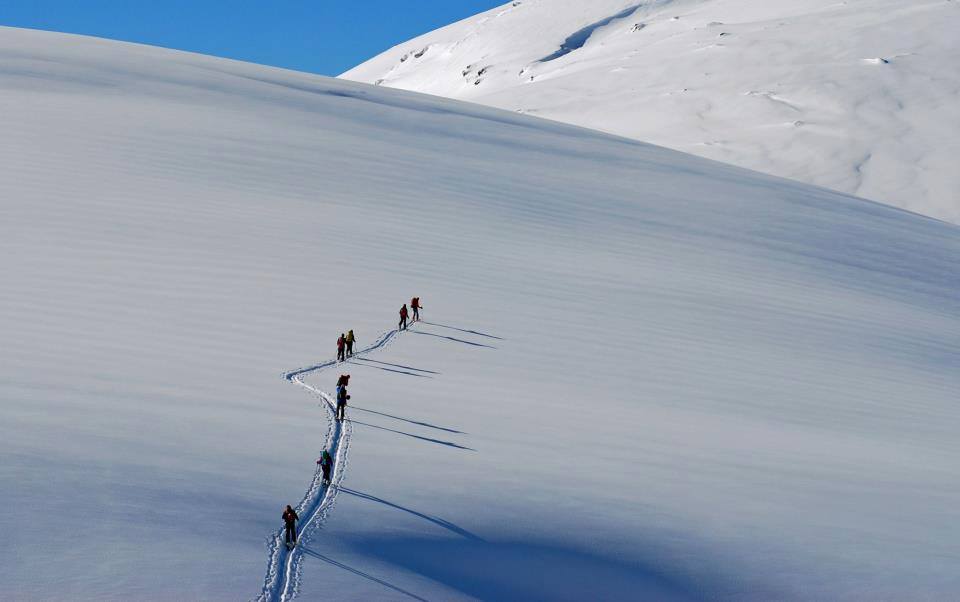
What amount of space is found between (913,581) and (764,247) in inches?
852

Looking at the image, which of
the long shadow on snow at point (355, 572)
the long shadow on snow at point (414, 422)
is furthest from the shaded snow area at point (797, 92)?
the long shadow on snow at point (355, 572)

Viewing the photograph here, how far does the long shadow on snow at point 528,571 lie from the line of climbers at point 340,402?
76 cm

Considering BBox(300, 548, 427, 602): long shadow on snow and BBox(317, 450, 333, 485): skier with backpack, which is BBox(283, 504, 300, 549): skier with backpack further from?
BBox(317, 450, 333, 485): skier with backpack

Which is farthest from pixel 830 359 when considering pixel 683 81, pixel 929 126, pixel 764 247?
pixel 683 81

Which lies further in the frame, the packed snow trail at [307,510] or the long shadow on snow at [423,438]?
the long shadow on snow at [423,438]

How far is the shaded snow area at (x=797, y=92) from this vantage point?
59812 millimetres

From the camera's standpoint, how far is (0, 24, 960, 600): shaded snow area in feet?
36.9

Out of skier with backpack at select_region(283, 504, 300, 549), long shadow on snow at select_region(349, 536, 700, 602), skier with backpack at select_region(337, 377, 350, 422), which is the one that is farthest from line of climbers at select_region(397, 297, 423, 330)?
skier with backpack at select_region(283, 504, 300, 549)

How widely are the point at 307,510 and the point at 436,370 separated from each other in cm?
731

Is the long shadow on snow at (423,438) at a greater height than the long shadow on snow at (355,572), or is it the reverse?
the long shadow on snow at (423,438)

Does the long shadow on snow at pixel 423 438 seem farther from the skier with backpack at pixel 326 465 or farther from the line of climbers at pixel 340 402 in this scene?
the skier with backpack at pixel 326 465

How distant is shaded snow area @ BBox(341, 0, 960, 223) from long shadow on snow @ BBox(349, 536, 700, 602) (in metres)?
47.4

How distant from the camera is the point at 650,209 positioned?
35250 mm

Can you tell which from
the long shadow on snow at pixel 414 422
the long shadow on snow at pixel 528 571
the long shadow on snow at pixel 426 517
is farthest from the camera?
the long shadow on snow at pixel 414 422
